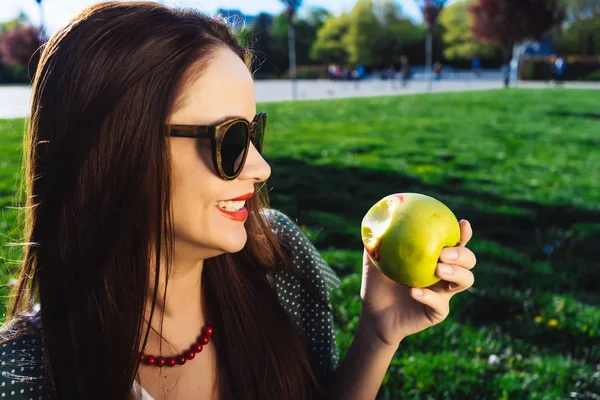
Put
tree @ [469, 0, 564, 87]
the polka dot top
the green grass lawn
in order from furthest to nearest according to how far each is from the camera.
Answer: tree @ [469, 0, 564, 87], the green grass lawn, the polka dot top

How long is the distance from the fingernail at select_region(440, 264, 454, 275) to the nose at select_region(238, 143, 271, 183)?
0.50 m

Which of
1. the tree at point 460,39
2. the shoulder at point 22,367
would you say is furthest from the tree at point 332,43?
the shoulder at point 22,367

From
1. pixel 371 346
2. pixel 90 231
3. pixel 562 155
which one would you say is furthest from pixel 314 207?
pixel 562 155

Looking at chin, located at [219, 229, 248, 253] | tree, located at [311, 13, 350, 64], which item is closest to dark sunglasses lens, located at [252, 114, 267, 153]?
chin, located at [219, 229, 248, 253]

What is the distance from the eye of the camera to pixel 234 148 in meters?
1.27

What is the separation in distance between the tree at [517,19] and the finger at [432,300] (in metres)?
32.6

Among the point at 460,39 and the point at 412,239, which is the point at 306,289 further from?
the point at 460,39

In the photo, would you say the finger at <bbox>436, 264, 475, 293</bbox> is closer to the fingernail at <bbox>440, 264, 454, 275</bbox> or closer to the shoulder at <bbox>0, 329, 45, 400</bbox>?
the fingernail at <bbox>440, 264, 454, 275</bbox>

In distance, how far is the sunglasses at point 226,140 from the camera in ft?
4.06

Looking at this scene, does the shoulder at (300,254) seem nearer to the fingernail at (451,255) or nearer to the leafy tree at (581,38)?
the fingernail at (451,255)

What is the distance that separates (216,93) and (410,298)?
2.48 feet

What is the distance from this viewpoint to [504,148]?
27.2ft

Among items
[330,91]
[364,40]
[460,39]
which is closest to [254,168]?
[330,91]

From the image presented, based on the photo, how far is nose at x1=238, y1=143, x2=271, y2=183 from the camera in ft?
4.38
